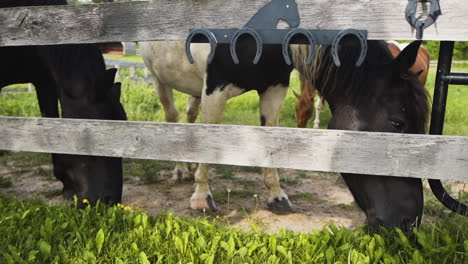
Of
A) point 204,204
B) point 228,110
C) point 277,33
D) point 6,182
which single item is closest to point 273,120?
point 204,204

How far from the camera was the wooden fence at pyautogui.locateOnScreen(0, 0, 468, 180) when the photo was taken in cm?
173

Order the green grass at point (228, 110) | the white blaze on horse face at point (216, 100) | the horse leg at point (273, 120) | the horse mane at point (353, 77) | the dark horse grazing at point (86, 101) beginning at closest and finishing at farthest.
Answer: the horse mane at point (353, 77) → the dark horse grazing at point (86, 101) → the white blaze on horse face at point (216, 100) → the horse leg at point (273, 120) → the green grass at point (228, 110)

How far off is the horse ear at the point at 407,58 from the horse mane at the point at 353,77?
57 millimetres

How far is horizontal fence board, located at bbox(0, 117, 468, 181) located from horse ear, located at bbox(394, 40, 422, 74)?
24.8 inches

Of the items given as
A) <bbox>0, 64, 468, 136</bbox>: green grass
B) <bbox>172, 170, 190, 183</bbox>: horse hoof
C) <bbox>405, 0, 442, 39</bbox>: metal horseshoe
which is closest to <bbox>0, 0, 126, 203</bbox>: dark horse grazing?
<bbox>172, 170, 190, 183</bbox>: horse hoof

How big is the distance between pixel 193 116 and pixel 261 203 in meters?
2.19

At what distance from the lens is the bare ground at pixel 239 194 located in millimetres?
3539

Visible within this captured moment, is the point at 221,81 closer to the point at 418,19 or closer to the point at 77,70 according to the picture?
the point at 77,70

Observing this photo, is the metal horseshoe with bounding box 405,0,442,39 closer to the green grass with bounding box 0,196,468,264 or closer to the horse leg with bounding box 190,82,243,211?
the green grass with bounding box 0,196,468,264

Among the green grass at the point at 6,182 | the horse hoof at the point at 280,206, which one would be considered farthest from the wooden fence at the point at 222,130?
the green grass at the point at 6,182

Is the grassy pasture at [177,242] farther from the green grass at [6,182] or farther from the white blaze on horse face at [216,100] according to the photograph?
the green grass at [6,182]

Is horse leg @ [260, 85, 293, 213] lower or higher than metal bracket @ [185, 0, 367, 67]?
lower

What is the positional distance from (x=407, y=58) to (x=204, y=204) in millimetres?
2395

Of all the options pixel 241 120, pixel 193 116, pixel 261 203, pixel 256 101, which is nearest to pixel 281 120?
pixel 241 120
